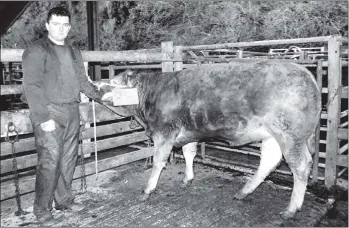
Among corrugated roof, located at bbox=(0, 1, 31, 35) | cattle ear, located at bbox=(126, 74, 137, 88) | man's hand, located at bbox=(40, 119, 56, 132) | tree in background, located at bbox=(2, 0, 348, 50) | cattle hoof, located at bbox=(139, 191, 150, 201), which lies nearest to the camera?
man's hand, located at bbox=(40, 119, 56, 132)

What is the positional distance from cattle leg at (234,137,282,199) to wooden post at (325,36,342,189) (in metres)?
0.83

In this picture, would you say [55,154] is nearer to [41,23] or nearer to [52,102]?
[52,102]

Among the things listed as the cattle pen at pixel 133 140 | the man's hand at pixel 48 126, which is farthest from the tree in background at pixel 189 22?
the man's hand at pixel 48 126

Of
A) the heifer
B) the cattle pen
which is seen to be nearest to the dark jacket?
the cattle pen

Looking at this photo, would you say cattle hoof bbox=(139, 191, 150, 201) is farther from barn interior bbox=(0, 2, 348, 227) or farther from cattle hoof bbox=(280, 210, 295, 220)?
cattle hoof bbox=(280, 210, 295, 220)

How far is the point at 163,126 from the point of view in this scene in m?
4.18

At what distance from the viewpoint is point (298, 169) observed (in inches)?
141

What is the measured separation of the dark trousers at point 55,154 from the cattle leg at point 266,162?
225 centimetres

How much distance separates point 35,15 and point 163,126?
1298 cm

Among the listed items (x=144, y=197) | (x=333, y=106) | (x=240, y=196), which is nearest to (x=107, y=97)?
(x=144, y=197)

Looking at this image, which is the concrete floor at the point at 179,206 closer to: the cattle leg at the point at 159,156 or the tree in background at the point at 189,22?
the cattle leg at the point at 159,156

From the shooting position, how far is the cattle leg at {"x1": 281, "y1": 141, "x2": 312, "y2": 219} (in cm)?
355

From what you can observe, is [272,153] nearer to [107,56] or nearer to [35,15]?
[107,56]

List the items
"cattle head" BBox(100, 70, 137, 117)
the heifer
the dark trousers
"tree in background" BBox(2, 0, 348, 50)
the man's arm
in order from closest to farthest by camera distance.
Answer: the man's arm, the dark trousers, the heifer, "cattle head" BBox(100, 70, 137, 117), "tree in background" BBox(2, 0, 348, 50)
